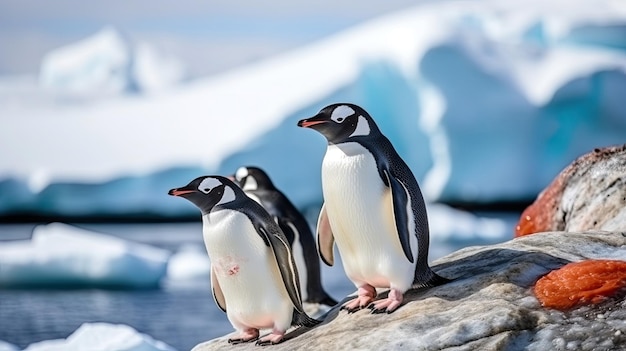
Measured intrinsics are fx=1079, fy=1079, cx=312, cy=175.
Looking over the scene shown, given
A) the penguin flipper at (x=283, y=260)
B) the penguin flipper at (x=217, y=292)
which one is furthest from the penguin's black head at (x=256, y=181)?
the penguin flipper at (x=283, y=260)

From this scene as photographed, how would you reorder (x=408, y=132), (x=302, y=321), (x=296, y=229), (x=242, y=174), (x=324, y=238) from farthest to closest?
1. (x=408, y=132)
2. (x=242, y=174)
3. (x=296, y=229)
4. (x=324, y=238)
5. (x=302, y=321)

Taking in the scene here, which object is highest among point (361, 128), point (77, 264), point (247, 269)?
point (361, 128)

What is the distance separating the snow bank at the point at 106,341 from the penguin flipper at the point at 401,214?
7.92ft

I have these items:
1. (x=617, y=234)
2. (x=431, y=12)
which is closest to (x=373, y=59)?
(x=431, y=12)

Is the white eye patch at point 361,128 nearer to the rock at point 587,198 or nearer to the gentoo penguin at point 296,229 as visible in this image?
the rock at point 587,198

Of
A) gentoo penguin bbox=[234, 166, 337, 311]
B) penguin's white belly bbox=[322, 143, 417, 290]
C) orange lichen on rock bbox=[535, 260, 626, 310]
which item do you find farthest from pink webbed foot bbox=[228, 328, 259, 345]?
gentoo penguin bbox=[234, 166, 337, 311]

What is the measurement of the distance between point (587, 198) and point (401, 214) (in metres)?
1.59

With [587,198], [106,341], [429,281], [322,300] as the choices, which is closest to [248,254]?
[429,281]

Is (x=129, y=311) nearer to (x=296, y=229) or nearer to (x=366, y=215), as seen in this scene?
(x=296, y=229)

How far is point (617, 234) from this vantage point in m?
3.97

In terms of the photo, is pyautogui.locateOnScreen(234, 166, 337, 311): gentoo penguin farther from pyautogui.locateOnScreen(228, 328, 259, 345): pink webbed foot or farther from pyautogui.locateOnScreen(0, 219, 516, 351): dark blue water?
pyautogui.locateOnScreen(0, 219, 516, 351): dark blue water

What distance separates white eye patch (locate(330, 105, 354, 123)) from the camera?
3.54 m

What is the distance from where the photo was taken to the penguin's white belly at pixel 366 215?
3471 mm

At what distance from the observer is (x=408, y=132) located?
16.7 metres
